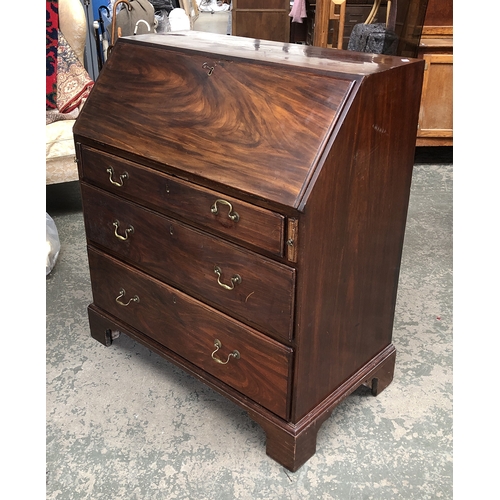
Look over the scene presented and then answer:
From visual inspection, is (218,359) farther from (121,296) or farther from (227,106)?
(227,106)

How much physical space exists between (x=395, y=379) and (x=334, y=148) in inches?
42.1

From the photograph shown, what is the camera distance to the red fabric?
3.18 m

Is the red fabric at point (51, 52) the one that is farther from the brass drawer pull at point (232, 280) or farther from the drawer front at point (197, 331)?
the brass drawer pull at point (232, 280)

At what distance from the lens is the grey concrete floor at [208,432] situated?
5.44 feet

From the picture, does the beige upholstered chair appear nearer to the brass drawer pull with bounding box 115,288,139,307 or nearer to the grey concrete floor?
the grey concrete floor

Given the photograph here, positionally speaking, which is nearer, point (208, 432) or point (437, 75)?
point (208, 432)

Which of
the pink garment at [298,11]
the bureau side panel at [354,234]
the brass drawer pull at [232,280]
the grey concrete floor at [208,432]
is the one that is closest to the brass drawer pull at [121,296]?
the grey concrete floor at [208,432]

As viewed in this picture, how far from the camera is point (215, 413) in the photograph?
1934 mm

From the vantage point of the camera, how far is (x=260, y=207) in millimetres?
1437

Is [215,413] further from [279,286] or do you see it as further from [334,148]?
[334,148]

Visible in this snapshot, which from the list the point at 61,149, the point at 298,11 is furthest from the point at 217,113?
the point at 298,11

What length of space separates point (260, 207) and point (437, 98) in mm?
3025

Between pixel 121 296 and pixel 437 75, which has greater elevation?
pixel 437 75

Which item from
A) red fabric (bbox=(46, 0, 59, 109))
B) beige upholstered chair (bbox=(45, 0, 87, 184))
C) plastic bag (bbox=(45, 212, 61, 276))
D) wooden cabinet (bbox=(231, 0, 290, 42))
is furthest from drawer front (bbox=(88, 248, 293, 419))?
wooden cabinet (bbox=(231, 0, 290, 42))
